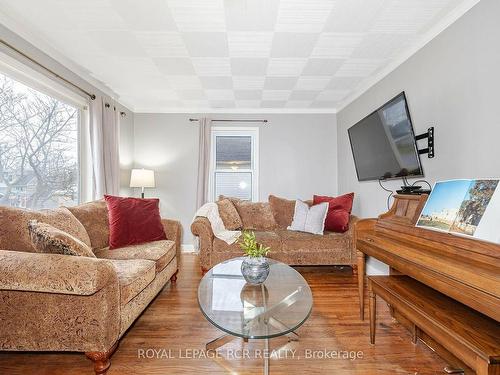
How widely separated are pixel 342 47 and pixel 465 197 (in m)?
1.78

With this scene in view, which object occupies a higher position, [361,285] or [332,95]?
[332,95]

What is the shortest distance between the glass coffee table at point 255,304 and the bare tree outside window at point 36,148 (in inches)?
78.5

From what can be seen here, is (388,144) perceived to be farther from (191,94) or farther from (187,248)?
(187,248)

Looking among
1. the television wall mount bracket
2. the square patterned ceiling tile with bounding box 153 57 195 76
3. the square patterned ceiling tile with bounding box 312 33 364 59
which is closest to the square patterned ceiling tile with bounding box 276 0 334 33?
the square patterned ceiling tile with bounding box 312 33 364 59

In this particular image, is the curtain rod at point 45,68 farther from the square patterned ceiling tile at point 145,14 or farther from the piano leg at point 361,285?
the piano leg at point 361,285

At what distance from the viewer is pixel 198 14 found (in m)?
1.99

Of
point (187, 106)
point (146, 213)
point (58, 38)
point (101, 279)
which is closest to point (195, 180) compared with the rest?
point (187, 106)

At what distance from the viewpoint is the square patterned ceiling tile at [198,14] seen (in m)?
1.87

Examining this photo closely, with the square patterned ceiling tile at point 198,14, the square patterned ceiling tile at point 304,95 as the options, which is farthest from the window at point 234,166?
the square patterned ceiling tile at point 198,14

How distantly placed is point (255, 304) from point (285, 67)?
8.10 ft

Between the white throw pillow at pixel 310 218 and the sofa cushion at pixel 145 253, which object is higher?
the white throw pillow at pixel 310 218

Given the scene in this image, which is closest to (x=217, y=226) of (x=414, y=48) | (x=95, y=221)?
(x=95, y=221)

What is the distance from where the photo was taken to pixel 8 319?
1379mm

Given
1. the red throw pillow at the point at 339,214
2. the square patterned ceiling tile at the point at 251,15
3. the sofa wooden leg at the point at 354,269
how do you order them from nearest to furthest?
the square patterned ceiling tile at the point at 251,15 → the sofa wooden leg at the point at 354,269 → the red throw pillow at the point at 339,214
